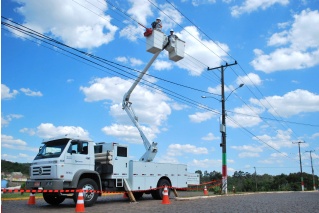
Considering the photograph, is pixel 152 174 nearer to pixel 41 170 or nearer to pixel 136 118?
pixel 136 118

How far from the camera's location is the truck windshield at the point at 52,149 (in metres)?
14.1

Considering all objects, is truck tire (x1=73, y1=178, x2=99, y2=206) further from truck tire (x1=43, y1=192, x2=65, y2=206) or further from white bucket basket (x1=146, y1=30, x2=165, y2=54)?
white bucket basket (x1=146, y1=30, x2=165, y2=54)

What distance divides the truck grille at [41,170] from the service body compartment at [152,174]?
14.1ft

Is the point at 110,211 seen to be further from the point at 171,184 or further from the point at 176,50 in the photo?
the point at 176,50

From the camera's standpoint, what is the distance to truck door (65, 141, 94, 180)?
13.8 meters

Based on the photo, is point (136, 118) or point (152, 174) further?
point (136, 118)

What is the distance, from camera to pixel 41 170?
45.8 ft

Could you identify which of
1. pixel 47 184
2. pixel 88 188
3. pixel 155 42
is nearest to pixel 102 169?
pixel 88 188

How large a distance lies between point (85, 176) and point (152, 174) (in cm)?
432

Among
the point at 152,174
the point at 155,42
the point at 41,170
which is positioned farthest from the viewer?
the point at 155,42

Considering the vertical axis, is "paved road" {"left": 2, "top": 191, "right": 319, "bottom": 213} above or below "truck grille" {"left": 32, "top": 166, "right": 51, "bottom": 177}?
below

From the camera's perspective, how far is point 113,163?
15781 mm

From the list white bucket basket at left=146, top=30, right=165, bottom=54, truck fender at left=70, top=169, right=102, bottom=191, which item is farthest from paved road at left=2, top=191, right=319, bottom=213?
white bucket basket at left=146, top=30, right=165, bottom=54

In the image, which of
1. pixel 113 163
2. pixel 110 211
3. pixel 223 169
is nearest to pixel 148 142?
pixel 113 163
